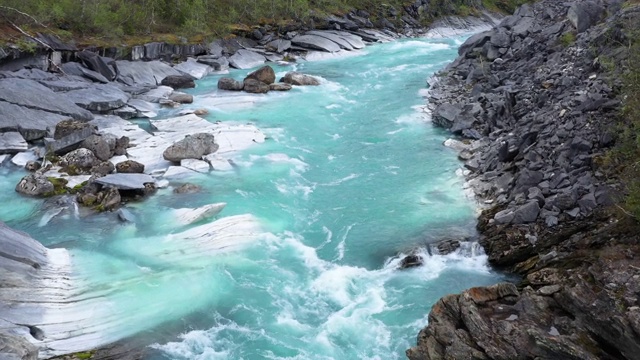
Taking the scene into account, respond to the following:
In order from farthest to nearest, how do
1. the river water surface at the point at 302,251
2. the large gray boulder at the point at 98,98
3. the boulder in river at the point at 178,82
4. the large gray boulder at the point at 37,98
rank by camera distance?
1. the boulder in river at the point at 178,82
2. the large gray boulder at the point at 98,98
3. the large gray boulder at the point at 37,98
4. the river water surface at the point at 302,251

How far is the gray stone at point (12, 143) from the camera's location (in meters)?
30.7

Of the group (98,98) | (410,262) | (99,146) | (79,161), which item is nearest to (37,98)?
(98,98)

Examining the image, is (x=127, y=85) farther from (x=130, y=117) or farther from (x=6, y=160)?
(x=6, y=160)

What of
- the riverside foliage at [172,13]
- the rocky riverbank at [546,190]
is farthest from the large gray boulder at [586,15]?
the riverside foliage at [172,13]

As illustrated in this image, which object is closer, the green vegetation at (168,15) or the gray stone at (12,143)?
the gray stone at (12,143)

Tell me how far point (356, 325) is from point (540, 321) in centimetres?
571

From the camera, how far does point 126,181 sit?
2652cm

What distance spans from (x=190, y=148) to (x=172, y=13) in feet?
114

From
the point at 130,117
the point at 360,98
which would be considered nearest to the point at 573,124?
the point at 360,98

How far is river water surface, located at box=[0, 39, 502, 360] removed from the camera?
1770cm

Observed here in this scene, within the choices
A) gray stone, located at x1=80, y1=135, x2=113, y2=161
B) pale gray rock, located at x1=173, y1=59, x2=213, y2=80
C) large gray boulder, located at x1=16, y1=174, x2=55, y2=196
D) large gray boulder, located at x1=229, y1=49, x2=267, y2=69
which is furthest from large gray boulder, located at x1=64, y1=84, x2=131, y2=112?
large gray boulder, located at x1=229, y1=49, x2=267, y2=69

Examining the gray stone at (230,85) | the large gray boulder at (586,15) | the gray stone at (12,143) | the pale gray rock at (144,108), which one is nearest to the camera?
the gray stone at (12,143)

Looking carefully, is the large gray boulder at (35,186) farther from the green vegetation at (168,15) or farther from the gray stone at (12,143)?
the green vegetation at (168,15)

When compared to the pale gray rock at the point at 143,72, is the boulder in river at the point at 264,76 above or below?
above
